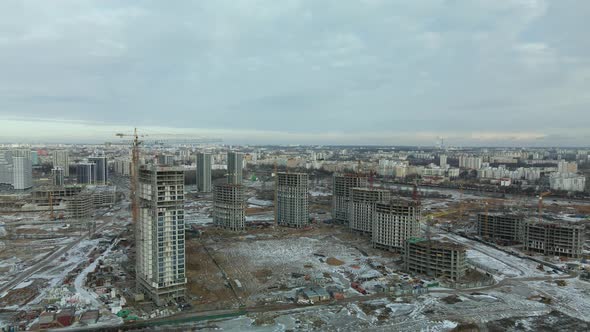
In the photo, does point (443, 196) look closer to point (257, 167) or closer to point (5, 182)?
point (257, 167)

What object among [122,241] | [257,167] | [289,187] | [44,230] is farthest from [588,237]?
[257,167]

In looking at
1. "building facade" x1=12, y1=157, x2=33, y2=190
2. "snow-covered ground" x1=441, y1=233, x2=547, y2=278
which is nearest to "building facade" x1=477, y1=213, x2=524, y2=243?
"snow-covered ground" x1=441, y1=233, x2=547, y2=278

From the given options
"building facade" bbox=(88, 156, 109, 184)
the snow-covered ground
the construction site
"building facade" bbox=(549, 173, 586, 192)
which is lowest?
the snow-covered ground

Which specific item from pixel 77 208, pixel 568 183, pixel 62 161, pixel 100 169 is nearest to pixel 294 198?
pixel 77 208

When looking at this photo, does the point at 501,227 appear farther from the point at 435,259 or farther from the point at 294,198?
the point at 294,198

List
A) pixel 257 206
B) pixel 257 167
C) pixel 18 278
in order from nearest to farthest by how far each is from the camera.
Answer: pixel 18 278
pixel 257 206
pixel 257 167

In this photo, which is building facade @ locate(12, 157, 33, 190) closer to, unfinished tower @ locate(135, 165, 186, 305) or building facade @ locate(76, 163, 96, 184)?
building facade @ locate(76, 163, 96, 184)

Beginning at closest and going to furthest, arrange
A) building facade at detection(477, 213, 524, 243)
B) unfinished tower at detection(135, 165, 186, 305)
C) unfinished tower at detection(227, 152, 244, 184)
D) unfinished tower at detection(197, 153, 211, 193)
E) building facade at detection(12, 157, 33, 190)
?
1. unfinished tower at detection(135, 165, 186, 305)
2. building facade at detection(477, 213, 524, 243)
3. unfinished tower at detection(227, 152, 244, 184)
4. building facade at detection(12, 157, 33, 190)
5. unfinished tower at detection(197, 153, 211, 193)
